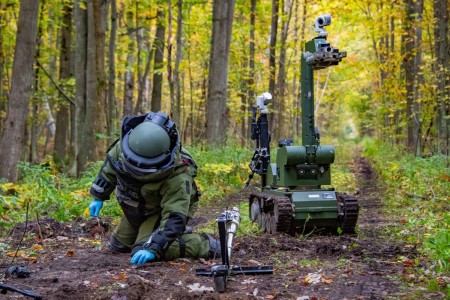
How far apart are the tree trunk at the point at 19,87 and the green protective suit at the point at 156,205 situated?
489 cm

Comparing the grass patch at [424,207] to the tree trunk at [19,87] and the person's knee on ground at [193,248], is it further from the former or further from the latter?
the tree trunk at [19,87]

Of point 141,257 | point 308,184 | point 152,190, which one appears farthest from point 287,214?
point 141,257

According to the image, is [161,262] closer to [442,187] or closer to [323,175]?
[323,175]

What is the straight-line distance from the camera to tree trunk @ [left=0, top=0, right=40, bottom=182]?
9.98 metres

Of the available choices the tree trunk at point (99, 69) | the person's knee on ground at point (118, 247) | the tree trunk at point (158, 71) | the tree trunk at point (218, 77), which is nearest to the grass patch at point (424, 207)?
the person's knee on ground at point (118, 247)

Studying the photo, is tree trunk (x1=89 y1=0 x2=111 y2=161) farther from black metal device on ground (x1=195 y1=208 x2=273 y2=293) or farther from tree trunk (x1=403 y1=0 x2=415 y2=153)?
tree trunk (x1=403 y1=0 x2=415 y2=153)

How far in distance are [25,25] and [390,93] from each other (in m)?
16.9

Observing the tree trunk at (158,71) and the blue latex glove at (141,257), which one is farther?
the tree trunk at (158,71)

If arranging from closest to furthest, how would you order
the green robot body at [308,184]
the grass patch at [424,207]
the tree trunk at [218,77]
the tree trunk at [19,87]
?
the grass patch at [424,207] → the green robot body at [308,184] → the tree trunk at [19,87] → the tree trunk at [218,77]

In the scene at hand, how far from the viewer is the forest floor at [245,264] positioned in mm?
4285

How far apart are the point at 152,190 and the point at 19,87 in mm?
5669

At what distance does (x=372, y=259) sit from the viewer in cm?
573

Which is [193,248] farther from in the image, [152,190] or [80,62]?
[80,62]

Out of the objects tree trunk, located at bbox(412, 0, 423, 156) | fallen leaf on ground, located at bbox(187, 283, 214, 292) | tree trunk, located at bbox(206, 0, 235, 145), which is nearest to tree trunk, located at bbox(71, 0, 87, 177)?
tree trunk, located at bbox(206, 0, 235, 145)
